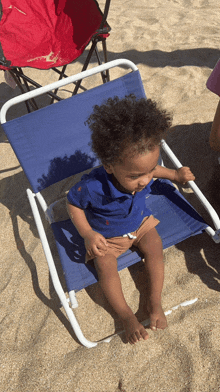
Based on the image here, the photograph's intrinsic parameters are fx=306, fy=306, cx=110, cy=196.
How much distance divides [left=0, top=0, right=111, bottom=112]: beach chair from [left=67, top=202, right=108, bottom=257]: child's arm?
1.45 m

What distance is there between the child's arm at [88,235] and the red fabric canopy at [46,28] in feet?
5.18

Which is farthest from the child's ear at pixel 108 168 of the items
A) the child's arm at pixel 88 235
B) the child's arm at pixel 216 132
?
the child's arm at pixel 216 132

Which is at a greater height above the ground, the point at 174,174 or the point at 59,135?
the point at 59,135

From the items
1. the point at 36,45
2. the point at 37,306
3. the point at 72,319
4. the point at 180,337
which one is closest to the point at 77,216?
the point at 72,319

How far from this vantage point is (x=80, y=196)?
153 cm

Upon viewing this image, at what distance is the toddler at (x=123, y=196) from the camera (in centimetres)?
132

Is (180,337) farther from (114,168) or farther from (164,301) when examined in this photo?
(114,168)

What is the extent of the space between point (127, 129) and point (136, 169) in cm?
18

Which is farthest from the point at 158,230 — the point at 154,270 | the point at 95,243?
the point at 95,243

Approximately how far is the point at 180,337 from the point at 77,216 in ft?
2.71

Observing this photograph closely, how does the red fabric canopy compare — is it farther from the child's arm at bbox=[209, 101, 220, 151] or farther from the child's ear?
the child's ear

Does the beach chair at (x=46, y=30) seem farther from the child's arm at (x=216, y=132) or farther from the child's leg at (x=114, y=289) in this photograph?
the child's leg at (x=114, y=289)

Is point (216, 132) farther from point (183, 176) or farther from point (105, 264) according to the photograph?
point (105, 264)

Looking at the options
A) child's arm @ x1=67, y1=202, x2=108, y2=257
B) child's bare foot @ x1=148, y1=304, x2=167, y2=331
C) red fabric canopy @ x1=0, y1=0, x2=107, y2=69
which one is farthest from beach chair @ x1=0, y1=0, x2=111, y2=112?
child's bare foot @ x1=148, y1=304, x2=167, y2=331
